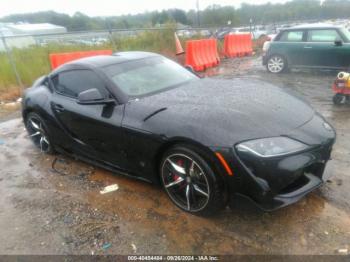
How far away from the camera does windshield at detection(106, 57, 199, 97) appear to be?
341 cm

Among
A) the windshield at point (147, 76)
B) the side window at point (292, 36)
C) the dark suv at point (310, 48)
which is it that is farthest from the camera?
the side window at point (292, 36)

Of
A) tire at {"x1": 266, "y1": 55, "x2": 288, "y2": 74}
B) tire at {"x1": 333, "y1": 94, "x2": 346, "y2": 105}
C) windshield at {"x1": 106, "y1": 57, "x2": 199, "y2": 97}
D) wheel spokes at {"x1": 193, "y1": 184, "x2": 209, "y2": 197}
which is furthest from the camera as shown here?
tire at {"x1": 266, "y1": 55, "x2": 288, "y2": 74}

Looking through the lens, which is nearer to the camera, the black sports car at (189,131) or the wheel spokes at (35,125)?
the black sports car at (189,131)

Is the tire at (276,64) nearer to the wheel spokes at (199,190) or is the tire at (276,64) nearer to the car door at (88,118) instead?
the car door at (88,118)

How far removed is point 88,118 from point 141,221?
1360 millimetres

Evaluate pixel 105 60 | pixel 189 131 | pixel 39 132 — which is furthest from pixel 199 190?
pixel 39 132

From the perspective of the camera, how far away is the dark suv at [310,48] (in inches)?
340

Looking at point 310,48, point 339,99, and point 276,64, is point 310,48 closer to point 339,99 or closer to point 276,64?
point 276,64

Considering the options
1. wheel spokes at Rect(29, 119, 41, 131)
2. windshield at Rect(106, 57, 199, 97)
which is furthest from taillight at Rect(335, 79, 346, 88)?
wheel spokes at Rect(29, 119, 41, 131)

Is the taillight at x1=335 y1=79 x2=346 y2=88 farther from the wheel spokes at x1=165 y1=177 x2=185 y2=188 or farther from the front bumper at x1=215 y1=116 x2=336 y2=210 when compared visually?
the wheel spokes at x1=165 y1=177 x2=185 y2=188

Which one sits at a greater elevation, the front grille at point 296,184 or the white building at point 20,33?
the white building at point 20,33

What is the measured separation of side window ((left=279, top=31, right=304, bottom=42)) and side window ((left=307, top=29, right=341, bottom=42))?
0.25 m

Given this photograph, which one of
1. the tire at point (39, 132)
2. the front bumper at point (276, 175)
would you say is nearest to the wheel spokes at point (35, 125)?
the tire at point (39, 132)

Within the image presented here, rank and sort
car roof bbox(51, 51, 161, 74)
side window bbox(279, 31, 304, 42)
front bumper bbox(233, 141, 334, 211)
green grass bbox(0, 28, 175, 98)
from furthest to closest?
green grass bbox(0, 28, 175, 98) < side window bbox(279, 31, 304, 42) < car roof bbox(51, 51, 161, 74) < front bumper bbox(233, 141, 334, 211)
